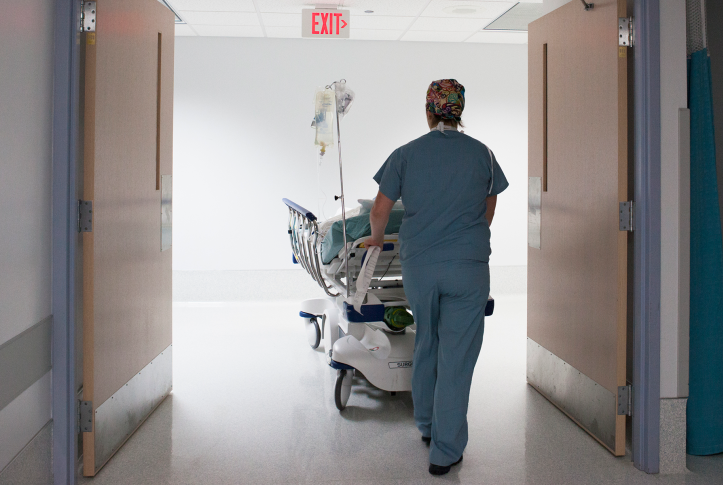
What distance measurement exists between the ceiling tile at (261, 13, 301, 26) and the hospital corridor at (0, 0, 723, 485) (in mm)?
2091

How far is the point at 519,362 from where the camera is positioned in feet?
12.7

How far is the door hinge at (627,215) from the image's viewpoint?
2.32m

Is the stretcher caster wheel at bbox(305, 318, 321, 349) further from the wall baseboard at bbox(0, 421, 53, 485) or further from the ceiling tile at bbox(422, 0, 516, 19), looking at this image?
the ceiling tile at bbox(422, 0, 516, 19)

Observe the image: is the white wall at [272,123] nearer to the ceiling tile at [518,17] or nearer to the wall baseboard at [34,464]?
the ceiling tile at [518,17]

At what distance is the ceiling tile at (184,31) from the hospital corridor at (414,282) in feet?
8.20

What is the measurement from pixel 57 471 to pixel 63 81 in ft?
4.42

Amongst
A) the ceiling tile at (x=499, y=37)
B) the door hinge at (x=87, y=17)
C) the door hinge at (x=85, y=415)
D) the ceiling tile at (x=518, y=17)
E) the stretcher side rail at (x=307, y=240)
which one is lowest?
the door hinge at (x=85, y=415)

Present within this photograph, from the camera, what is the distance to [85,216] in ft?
6.98

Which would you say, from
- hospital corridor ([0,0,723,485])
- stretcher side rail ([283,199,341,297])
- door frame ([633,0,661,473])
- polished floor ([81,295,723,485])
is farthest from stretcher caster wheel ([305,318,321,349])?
door frame ([633,0,661,473])

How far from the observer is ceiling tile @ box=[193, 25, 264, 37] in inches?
214

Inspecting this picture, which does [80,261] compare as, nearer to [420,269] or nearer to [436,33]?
[420,269]

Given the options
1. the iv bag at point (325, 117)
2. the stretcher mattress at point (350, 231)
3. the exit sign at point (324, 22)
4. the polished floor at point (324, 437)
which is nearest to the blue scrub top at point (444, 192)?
the stretcher mattress at point (350, 231)

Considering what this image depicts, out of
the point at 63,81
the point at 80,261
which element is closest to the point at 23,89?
the point at 63,81

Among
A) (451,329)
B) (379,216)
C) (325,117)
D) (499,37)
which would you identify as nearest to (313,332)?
(325,117)
